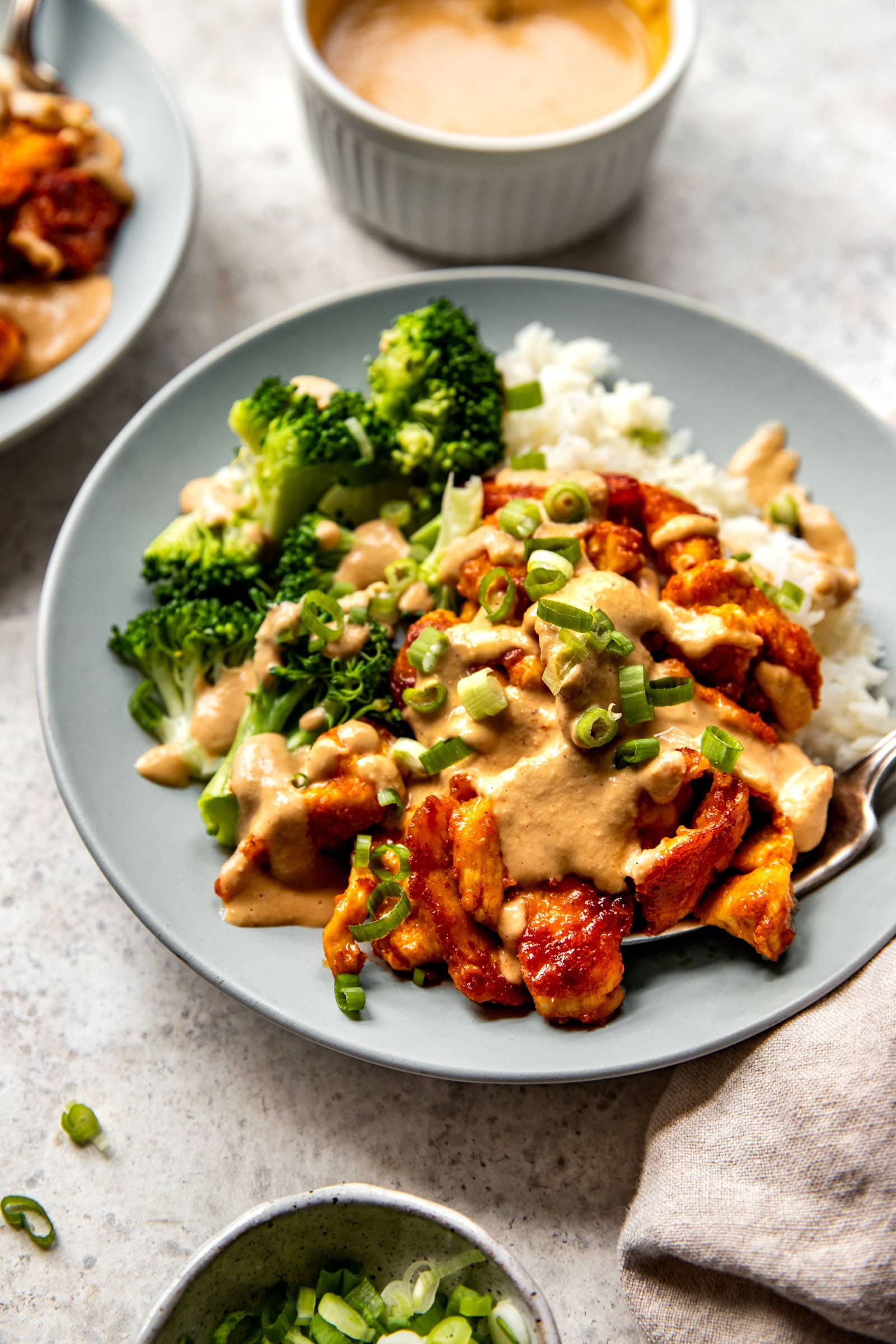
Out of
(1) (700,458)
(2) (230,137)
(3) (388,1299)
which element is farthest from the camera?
(2) (230,137)

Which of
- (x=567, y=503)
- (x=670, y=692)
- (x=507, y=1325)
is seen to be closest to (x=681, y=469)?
(x=567, y=503)

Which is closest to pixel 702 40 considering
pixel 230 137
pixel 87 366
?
pixel 230 137

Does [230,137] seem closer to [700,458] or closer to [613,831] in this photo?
[700,458]

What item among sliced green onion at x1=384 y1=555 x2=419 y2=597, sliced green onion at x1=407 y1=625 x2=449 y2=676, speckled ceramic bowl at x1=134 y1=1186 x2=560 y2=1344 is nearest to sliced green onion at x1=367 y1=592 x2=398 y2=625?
sliced green onion at x1=384 y1=555 x2=419 y2=597

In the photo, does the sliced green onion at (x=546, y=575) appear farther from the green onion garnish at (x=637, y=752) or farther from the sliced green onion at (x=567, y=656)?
the green onion garnish at (x=637, y=752)

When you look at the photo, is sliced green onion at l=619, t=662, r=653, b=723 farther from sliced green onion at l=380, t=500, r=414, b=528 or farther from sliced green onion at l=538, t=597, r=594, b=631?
sliced green onion at l=380, t=500, r=414, b=528
